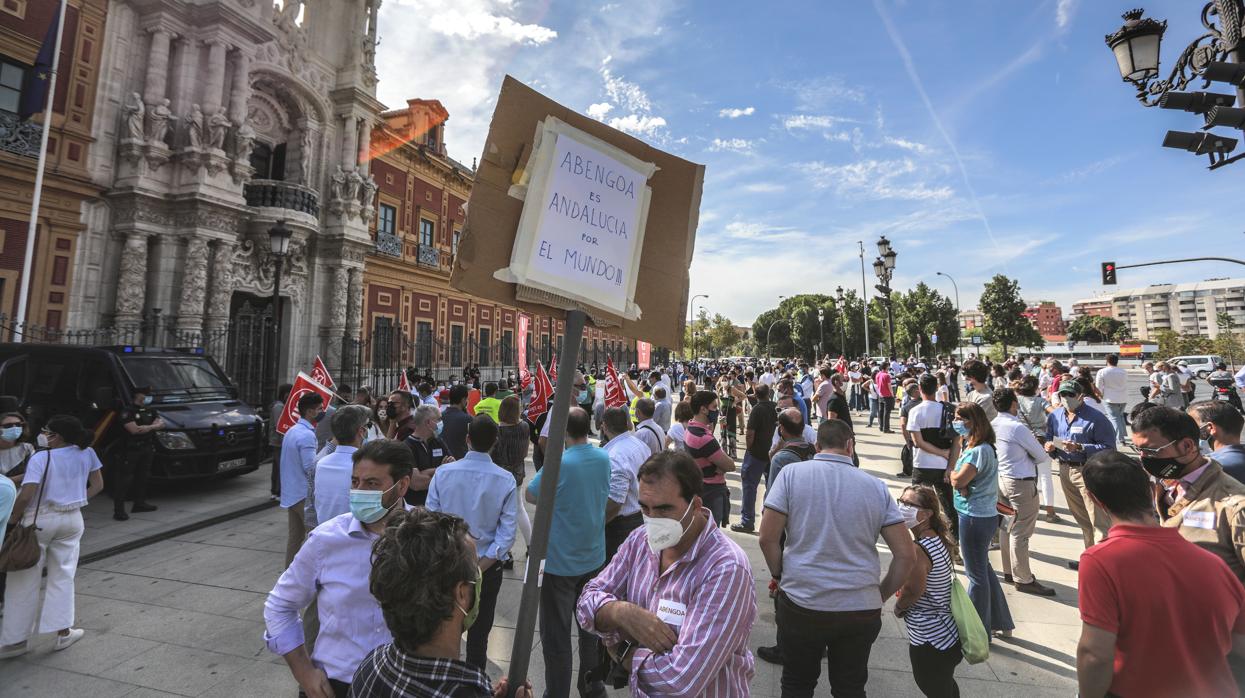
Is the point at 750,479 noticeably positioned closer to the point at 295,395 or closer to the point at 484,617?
the point at 484,617

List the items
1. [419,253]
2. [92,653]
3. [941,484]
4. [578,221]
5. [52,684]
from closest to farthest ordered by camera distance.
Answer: [578,221]
[52,684]
[92,653]
[941,484]
[419,253]

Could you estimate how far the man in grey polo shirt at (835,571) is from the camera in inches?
105

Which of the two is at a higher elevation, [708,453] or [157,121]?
[157,121]

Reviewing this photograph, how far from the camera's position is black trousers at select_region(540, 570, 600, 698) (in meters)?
3.16

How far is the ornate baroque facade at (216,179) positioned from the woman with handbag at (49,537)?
1014 cm

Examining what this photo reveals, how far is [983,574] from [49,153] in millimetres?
20349

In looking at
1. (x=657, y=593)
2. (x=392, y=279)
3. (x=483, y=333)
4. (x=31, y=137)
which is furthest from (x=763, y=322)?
(x=657, y=593)

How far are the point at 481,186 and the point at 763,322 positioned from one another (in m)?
80.8

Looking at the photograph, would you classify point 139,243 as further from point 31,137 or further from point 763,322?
point 763,322

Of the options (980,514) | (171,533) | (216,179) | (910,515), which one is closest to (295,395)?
(171,533)

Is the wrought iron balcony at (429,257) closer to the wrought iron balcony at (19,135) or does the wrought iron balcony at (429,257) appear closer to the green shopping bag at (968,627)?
the wrought iron balcony at (19,135)

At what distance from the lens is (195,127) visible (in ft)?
47.5

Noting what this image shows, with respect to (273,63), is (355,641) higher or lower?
lower

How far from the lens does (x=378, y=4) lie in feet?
69.5
